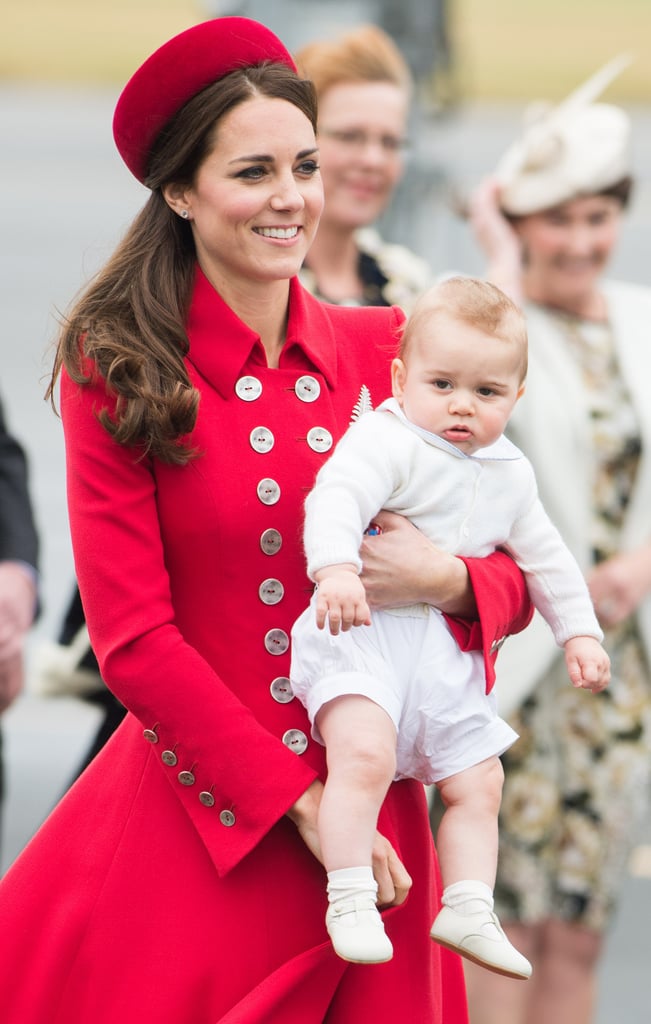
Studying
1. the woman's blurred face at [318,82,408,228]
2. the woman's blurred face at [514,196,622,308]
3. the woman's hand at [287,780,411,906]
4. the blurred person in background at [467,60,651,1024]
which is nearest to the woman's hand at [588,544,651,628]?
the blurred person in background at [467,60,651,1024]

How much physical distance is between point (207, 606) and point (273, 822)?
1.03 ft

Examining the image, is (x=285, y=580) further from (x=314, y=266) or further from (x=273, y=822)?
(x=314, y=266)

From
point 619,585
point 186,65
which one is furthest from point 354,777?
point 619,585

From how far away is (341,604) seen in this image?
227cm

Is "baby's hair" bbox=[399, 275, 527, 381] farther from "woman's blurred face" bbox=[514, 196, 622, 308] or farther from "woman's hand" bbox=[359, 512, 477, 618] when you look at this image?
"woman's blurred face" bbox=[514, 196, 622, 308]

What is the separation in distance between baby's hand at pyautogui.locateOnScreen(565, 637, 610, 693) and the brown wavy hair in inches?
23.9

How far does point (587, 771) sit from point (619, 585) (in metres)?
0.46

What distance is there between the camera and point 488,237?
15.0 ft

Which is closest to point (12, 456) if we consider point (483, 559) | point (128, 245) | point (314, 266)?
point (314, 266)

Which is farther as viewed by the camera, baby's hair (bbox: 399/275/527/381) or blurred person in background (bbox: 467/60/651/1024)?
blurred person in background (bbox: 467/60/651/1024)

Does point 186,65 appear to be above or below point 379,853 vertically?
above

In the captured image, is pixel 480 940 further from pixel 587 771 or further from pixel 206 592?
pixel 587 771

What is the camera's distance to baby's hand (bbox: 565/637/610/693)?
2512 millimetres

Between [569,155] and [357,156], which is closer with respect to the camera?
[569,155]
